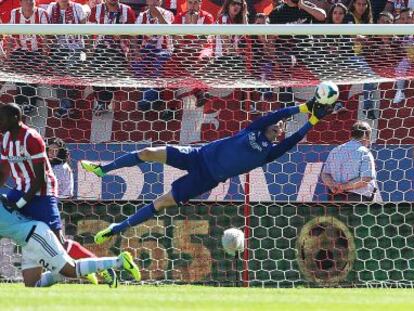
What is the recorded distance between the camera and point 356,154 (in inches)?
533

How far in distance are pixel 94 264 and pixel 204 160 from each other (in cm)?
210

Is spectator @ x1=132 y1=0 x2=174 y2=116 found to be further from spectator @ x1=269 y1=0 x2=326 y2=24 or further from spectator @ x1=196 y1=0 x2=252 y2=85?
spectator @ x1=269 y1=0 x2=326 y2=24

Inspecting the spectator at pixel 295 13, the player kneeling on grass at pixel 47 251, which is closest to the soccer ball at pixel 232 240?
the player kneeling on grass at pixel 47 251

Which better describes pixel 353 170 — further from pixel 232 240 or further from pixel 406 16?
pixel 406 16

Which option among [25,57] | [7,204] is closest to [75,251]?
[7,204]

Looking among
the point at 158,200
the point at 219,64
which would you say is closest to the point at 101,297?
the point at 158,200

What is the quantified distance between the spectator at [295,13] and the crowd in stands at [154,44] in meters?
0.01

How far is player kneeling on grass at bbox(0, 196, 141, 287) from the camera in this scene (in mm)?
10633

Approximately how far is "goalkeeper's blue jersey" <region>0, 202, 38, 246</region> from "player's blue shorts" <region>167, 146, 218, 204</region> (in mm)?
1963

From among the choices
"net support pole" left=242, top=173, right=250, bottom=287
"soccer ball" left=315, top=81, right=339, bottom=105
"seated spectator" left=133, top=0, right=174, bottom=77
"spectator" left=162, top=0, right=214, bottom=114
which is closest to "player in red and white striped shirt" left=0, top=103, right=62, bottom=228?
"soccer ball" left=315, top=81, right=339, bottom=105

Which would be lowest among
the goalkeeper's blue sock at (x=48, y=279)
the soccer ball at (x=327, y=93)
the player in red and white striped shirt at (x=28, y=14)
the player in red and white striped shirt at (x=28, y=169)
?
the goalkeeper's blue sock at (x=48, y=279)

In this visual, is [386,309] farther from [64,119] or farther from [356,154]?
[64,119]

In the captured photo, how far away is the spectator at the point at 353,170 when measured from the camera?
Result: 13.5 metres

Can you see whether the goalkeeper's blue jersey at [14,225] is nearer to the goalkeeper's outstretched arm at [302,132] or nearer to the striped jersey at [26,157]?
the striped jersey at [26,157]
